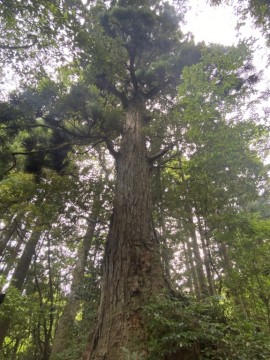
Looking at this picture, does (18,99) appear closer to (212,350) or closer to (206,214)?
(206,214)

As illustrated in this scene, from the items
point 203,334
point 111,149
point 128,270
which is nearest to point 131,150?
point 111,149

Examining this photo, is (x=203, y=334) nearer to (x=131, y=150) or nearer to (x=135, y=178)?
(x=135, y=178)

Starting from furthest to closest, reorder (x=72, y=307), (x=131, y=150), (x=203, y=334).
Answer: (x=72, y=307) → (x=131, y=150) → (x=203, y=334)

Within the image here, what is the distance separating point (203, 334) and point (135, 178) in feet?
11.3

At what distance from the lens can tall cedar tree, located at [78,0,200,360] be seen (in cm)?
322

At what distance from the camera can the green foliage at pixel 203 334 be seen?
2281mm

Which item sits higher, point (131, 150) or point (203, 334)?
point (131, 150)

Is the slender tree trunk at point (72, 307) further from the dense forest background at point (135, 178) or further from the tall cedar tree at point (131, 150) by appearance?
the tall cedar tree at point (131, 150)

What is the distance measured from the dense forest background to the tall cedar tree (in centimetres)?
2

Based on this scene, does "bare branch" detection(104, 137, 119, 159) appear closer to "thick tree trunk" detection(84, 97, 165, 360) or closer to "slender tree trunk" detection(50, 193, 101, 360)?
"thick tree trunk" detection(84, 97, 165, 360)

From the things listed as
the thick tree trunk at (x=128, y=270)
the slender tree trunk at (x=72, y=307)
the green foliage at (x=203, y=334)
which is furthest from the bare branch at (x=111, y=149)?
the green foliage at (x=203, y=334)

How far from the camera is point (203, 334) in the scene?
2.32 meters

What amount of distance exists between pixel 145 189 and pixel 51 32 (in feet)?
13.6

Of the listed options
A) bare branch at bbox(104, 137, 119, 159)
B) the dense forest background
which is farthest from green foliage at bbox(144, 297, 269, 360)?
bare branch at bbox(104, 137, 119, 159)
